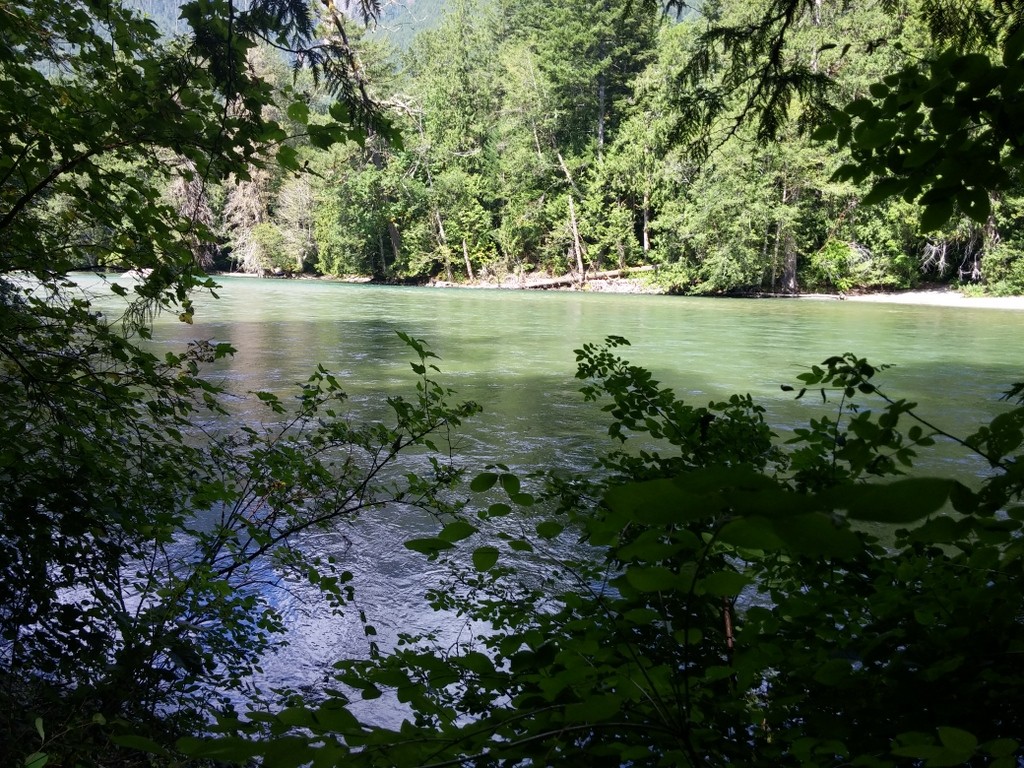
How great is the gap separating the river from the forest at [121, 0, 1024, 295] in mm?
7548

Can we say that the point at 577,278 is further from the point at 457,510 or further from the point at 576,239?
the point at 457,510

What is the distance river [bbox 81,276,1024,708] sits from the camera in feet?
14.5

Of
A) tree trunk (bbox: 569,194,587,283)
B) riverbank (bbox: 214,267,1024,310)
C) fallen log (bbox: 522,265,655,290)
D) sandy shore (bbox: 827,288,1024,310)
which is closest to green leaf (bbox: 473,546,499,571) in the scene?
sandy shore (bbox: 827,288,1024,310)

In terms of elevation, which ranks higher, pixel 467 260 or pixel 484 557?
pixel 467 260

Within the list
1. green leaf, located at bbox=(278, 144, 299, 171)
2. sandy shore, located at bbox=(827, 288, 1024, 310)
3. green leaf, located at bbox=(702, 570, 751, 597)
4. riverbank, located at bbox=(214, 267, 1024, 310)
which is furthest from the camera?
riverbank, located at bbox=(214, 267, 1024, 310)

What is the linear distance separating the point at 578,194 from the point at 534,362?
1204 inches

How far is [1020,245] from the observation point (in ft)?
92.4

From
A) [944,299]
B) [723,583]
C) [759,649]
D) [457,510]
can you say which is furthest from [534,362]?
[944,299]

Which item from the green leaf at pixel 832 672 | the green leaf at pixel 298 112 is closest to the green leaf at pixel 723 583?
the green leaf at pixel 832 672

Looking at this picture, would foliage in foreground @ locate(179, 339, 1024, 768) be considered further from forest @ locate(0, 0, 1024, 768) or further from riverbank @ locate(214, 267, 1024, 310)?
riverbank @ locate(214, 267, 1024, 310)

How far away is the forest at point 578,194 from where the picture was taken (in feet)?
100

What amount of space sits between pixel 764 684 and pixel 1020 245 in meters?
32.9

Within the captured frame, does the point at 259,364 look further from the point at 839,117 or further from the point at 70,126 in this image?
the point at 839,117

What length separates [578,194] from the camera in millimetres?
40688
